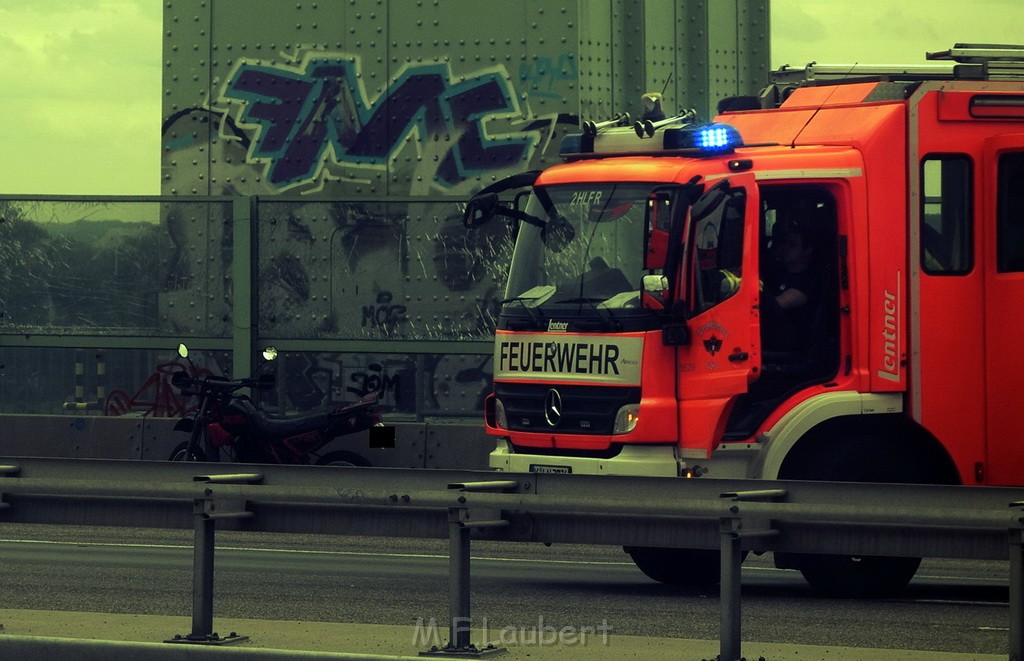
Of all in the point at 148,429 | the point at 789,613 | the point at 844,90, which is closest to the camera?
the point at 789,613

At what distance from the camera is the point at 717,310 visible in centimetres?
1146

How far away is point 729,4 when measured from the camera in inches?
773

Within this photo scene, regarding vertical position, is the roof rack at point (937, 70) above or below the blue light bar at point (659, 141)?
above

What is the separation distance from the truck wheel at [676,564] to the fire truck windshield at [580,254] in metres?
1.58

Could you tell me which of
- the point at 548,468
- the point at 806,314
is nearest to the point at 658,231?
the point at 806,314

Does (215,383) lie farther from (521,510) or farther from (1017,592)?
(1017,592)

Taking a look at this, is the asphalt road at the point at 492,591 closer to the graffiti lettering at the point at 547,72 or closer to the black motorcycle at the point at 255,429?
the black motorcycle at the point at 255,429

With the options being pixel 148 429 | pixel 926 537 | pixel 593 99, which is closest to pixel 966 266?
pixel 926 537

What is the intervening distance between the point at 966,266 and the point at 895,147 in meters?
0.86

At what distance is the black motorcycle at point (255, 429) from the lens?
53.3 ft

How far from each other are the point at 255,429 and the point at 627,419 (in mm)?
5570

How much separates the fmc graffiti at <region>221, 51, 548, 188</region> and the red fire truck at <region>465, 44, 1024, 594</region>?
280 inches

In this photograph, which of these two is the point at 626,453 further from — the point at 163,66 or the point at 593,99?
the point at 163,66

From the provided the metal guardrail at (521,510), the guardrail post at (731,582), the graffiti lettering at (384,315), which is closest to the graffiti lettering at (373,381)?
the graffiti lettering at (384,315)
